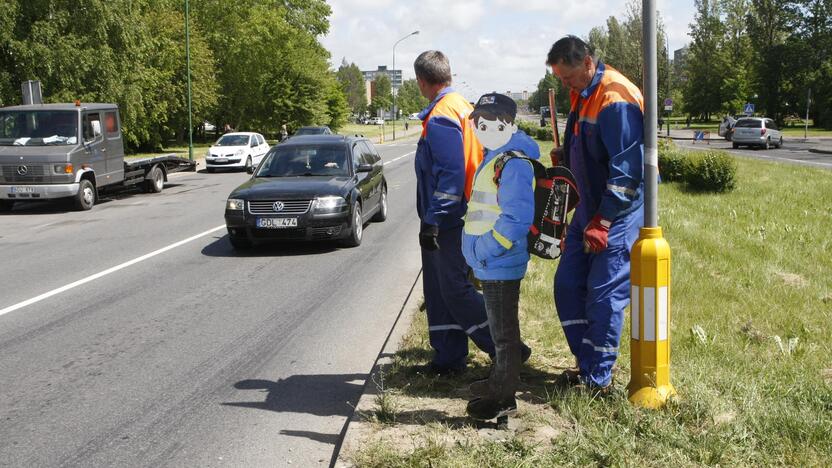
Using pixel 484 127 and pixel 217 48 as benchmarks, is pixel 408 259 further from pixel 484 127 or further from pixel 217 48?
pixel 217 48

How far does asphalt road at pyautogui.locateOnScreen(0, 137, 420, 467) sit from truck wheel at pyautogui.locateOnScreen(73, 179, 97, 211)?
498cm

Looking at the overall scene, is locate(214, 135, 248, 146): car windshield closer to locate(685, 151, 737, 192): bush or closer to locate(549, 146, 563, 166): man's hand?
locate(685, 151, 737, 192): bush

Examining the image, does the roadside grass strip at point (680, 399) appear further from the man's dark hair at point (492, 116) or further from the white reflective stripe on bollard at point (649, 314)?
the man's dark hair at point (492, 116)

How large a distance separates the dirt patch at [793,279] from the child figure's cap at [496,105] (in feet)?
16.5

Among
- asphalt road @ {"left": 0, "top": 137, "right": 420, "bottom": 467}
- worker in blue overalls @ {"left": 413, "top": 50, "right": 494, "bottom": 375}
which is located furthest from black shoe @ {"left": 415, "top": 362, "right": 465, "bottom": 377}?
asphalt road @ {"left": 0, "top": 137, "right": 420, "bottom": 467}

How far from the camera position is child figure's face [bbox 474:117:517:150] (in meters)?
3.83

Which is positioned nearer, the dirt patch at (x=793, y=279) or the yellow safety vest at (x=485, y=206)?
the yellow safety vest at (x=485, y=206)

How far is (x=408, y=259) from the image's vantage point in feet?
33.8

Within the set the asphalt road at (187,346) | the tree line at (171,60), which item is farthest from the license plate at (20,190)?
the tree line at (171,60)

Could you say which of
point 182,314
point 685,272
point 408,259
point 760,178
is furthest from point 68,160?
point 760,178

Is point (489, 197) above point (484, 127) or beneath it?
beneath

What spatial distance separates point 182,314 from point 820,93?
70007 mm

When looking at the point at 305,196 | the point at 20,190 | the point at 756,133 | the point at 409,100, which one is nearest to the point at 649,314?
the point at 305,196

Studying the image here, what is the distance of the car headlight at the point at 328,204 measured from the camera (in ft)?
34.6
